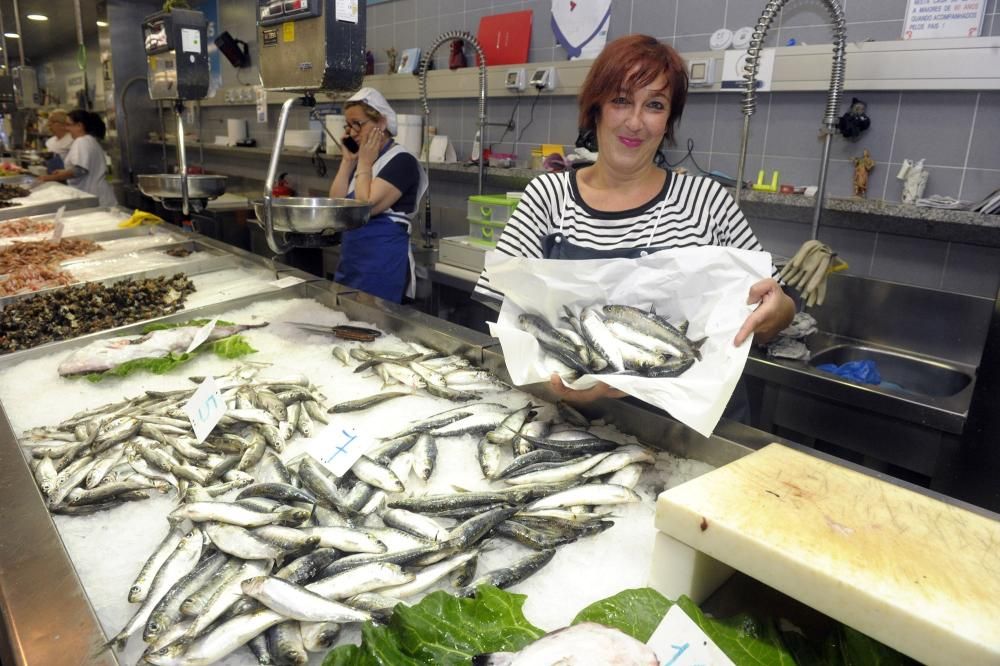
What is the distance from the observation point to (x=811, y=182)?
3.81 metres

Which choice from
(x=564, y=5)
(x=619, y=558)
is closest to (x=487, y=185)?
(x=564, y=5)

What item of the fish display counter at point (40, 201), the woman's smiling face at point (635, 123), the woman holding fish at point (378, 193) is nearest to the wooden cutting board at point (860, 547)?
the woman's smiling face at point (635, 123)

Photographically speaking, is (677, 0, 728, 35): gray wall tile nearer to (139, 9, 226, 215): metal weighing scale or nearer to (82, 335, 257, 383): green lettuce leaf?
(139, 9, 226, 215): metal weighing scale

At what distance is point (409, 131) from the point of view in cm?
580

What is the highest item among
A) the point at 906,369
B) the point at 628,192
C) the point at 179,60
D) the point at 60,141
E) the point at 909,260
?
the point at 179,60

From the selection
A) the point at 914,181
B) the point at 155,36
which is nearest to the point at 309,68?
the point at 155,36

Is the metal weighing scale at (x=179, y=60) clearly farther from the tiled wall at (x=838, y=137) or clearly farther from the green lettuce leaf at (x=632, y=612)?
the green lettuce leaf at (x=632, y=612)

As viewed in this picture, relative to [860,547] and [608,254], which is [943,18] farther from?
[860,547]

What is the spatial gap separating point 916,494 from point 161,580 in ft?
4.81

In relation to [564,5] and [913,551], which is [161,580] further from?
[564,5]

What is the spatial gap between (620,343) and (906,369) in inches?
90.7

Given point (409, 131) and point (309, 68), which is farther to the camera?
point (409, 131)

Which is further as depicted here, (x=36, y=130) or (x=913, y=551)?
(x=36, y=130)

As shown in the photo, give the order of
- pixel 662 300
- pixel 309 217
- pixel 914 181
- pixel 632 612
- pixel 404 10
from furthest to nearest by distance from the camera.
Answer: pixel 404 10
pixel 914 181
pixel 309 217
pixel 662 300
pixel 632 612
